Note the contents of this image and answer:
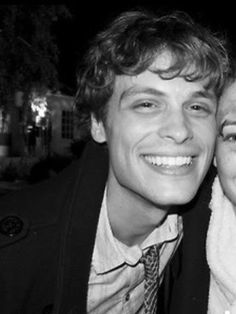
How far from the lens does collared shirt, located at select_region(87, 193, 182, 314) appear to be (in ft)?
7.84

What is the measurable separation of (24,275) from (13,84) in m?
6.76

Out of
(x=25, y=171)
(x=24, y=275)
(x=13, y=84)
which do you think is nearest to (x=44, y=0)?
(x=13, y=84)

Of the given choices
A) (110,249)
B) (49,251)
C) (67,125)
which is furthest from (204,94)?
(67,125)

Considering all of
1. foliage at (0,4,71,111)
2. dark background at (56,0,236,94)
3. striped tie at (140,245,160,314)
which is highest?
dark background at (56,0,236,94)

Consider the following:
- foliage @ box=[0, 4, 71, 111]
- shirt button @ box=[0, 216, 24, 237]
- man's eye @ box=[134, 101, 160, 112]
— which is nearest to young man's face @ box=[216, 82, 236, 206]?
man's eye @ box=[134, 101, 160, 112]

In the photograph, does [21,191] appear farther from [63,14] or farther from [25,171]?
[25,171]

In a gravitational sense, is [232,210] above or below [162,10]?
below

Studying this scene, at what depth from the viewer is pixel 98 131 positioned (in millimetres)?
2668

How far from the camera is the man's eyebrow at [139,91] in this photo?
2174 millimetres

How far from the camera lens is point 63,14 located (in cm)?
898

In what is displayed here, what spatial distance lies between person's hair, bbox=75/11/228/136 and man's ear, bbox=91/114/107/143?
51mm

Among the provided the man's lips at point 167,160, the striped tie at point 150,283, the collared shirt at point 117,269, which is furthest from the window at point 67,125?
the man's lips at point 167,160

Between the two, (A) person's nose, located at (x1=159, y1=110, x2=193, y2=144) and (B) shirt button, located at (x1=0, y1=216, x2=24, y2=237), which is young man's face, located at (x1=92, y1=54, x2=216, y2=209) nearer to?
(A) person's nose, located at (x1=159, y1=110, x2=193, y2=144)

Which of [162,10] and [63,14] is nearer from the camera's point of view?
[162,10]
